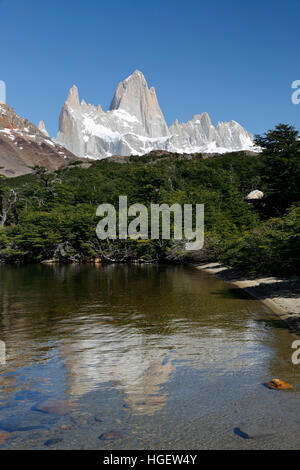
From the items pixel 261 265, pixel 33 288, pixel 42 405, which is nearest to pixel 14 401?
pixel 42 405

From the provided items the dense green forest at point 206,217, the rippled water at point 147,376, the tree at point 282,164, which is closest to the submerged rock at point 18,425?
the rippled water at point 147,376

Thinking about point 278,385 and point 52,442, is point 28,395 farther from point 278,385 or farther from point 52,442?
point 278,385

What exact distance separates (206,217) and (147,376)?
45.5 m

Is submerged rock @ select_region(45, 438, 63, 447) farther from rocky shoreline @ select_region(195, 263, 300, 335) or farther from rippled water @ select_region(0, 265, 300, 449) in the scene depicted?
rocky shoreline @ select_region(195, 263, 300, 335)

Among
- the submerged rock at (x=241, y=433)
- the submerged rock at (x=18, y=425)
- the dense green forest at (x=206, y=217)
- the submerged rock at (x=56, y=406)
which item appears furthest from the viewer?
the dense green forest at (x=206, y=217)

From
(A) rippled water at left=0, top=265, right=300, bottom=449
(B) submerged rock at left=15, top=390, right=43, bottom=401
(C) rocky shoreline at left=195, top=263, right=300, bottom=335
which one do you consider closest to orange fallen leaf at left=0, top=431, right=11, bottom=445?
(A) rippled water at left=0, top=265, right=300, bottom=449

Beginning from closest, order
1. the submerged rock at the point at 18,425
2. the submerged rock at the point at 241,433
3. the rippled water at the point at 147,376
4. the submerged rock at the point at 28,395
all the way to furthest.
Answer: the submerged rock at the point at 241,433
the rippled water at the point at 147,376
the submerged rock at the point at 18,425
the submerged rock at the point at 28,395

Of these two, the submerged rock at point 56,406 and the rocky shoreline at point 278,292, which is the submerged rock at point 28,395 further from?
the rocky shoreline at point 278,292

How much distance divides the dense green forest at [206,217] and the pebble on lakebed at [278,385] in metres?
12.0

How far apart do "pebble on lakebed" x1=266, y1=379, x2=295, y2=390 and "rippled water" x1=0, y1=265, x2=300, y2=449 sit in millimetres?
222

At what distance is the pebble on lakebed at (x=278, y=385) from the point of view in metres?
8.41

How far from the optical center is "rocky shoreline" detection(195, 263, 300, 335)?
1583cm

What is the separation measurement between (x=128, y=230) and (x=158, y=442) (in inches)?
1879

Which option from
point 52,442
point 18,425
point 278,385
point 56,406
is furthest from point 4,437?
point 278,385
